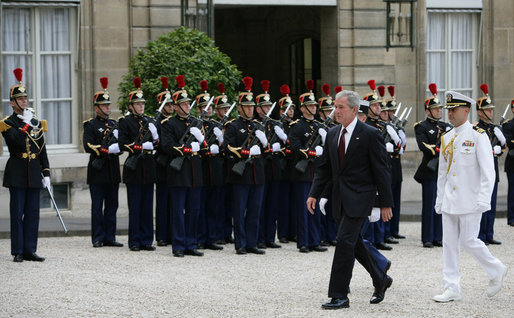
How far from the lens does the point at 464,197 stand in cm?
977

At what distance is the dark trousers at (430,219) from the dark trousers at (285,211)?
169 centimetres

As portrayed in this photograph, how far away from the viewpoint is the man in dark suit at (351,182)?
936 cm

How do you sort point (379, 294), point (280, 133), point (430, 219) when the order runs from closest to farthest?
point (379, 294)
point (280, 133)
point (430, 219)

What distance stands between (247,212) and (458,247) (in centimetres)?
400

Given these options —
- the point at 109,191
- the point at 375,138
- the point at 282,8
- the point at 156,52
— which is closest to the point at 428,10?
the point at 282,8

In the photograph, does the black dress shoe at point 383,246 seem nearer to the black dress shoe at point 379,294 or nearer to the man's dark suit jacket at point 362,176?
the black dress shoe at point 379,294

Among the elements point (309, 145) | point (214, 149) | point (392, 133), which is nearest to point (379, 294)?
point (309, 145)

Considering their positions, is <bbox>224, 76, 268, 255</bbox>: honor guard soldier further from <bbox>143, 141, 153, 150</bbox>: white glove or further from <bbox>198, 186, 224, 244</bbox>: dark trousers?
<bbox>143, 141, 153, 150</bbox>: white glove

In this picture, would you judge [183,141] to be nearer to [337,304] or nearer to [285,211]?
[285,211]

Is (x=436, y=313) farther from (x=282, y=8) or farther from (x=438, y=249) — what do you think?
(x=282, y=8)

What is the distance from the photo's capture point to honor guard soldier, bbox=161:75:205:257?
12883mm

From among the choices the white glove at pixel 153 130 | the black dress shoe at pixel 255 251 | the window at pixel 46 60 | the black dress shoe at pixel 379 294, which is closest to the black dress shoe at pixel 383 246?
the black dress shoe at pixel 255 251

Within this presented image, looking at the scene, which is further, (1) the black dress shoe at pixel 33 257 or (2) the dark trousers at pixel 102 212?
(2) the dark trousers at pixel 102 212

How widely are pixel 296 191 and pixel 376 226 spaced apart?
3.65 ft
